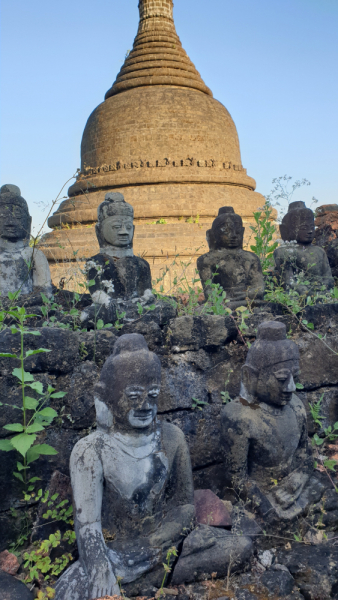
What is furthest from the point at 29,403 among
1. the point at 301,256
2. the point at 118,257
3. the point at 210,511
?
the point at 301,256

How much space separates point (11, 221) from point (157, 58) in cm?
1107

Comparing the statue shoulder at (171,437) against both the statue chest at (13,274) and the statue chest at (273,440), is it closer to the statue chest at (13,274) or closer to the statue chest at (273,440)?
the statue chest at (273,440)

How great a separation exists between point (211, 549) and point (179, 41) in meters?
15.1

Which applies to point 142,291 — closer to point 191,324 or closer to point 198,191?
point 191,324

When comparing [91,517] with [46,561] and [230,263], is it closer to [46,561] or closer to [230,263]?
[46,561]

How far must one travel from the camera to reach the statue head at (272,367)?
3.05 metres

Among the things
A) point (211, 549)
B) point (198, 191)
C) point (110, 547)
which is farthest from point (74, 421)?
point (198, 191)

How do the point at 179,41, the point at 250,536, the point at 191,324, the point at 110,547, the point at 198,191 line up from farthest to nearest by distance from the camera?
the point at 179,41 < the point at 198,191 < the point at 191,324 < the point at 250,536 < the point at 110,547

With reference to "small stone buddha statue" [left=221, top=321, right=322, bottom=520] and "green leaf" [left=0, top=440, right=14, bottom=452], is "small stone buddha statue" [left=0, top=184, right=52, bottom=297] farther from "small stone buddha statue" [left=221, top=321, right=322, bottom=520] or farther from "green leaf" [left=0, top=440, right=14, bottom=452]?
"small stone buddha statue" [left=221, top=321, right=322, bottom=520]

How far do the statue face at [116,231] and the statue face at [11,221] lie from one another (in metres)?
0.78

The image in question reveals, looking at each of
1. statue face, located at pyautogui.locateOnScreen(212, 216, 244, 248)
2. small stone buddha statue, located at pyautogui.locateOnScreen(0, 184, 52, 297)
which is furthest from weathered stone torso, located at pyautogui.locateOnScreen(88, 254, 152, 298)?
statue face, located at pyautogui.locateOnScreen(212, 216, 244, 248)

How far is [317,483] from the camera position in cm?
324

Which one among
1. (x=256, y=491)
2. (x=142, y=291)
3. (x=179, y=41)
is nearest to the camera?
(x=256, y=491)

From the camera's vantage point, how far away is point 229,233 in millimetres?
5246
